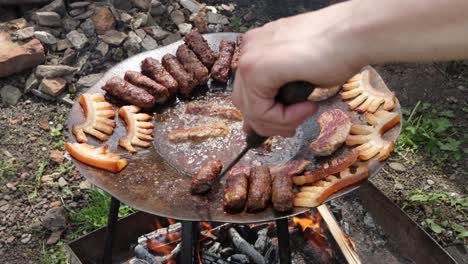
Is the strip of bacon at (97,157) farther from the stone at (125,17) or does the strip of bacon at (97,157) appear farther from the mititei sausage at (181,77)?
the stone at (125,17)

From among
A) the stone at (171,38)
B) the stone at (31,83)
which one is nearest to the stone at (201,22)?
the stone at (171,38)

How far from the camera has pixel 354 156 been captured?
330 cm

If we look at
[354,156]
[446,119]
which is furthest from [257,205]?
[446,119]

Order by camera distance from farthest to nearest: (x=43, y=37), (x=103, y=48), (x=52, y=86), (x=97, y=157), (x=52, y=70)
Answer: (x=103, y=48) < (x=43, y=37) < (x=52, y=70) < (x=52, y=86) < (x=97, y=157)

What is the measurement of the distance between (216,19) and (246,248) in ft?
13.7

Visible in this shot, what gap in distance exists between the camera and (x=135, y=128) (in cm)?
358

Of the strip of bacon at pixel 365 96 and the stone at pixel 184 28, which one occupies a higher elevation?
the strip of bacon at pixel 365 96

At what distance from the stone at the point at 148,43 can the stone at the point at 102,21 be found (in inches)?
19.2

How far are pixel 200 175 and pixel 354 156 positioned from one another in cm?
102

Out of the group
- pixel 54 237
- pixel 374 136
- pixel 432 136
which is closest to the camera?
pixel 374 136

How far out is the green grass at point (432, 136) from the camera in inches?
223

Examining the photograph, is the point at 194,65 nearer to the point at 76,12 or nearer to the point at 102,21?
the point at 102,21

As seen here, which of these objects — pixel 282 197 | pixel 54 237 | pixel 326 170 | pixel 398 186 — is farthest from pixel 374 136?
pixel 54 237

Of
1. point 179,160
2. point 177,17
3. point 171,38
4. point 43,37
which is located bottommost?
point 171,38
